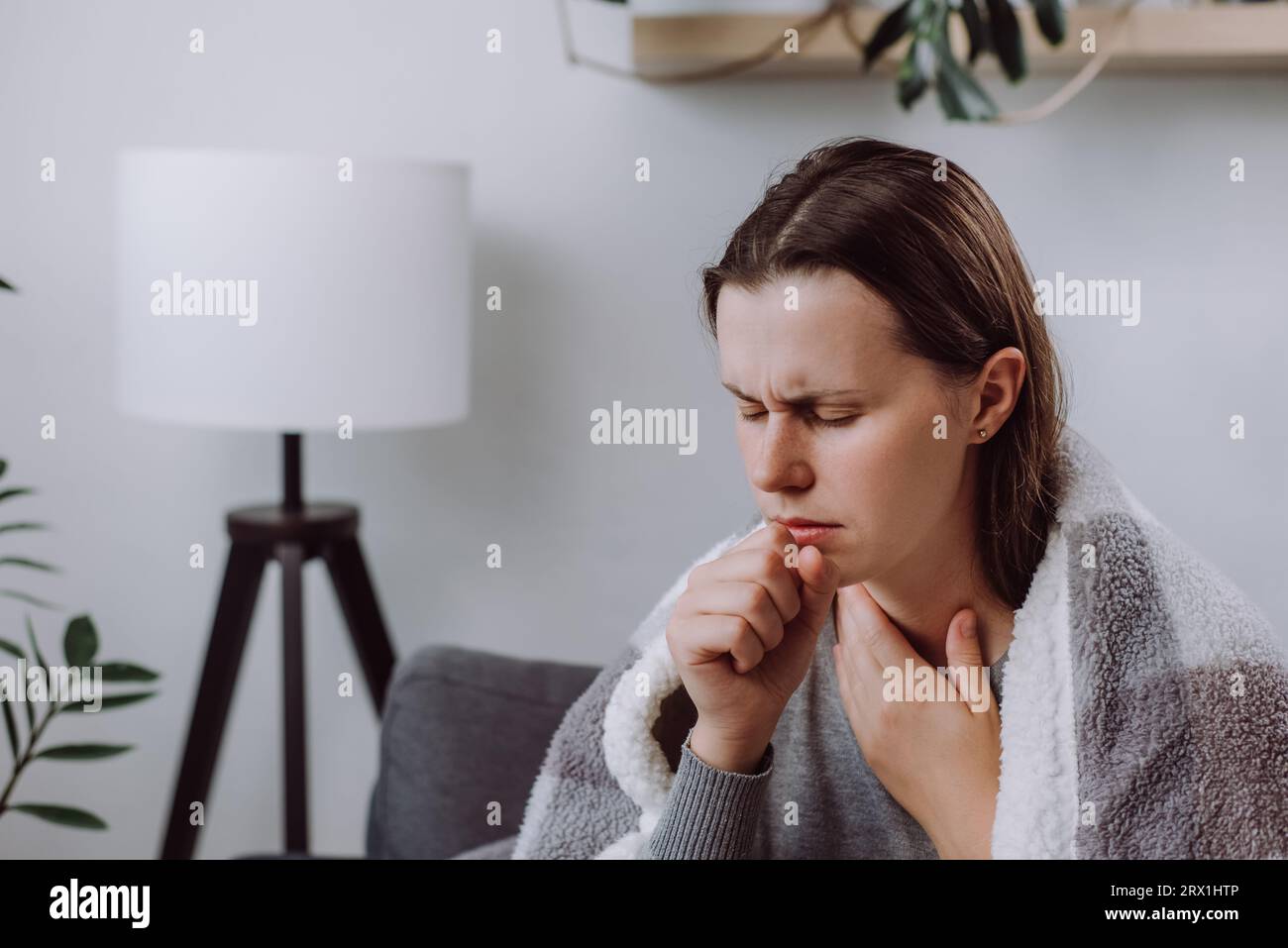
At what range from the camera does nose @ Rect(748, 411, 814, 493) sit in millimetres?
497

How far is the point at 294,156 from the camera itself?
3.03 ft

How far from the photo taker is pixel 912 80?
3.18 ft

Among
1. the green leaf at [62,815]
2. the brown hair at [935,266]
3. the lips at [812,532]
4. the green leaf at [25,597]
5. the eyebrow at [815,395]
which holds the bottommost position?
the green leaf at [62,815]

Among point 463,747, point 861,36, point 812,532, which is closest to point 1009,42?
point 861,36

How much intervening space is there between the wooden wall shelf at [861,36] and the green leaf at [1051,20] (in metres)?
0.03

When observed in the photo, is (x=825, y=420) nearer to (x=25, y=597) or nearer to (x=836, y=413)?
(x=836, y=413)

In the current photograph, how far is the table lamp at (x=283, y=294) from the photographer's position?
36.5 inches

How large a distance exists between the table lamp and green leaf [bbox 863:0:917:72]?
0.36m

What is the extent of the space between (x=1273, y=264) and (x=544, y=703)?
61 cm

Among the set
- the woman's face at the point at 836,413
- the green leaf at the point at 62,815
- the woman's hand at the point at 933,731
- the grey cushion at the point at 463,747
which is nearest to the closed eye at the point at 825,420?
the woman's face at the point at 836,413

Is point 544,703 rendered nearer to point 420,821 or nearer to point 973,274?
point 420,821

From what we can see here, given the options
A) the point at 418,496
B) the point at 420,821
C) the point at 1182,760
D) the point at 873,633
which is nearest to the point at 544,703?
the point at 420,821

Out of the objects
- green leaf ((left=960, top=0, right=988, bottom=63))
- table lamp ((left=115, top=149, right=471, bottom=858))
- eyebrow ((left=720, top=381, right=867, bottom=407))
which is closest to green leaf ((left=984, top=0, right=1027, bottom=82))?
green leaf ((left=960, top=0, right=988, bottom=63))

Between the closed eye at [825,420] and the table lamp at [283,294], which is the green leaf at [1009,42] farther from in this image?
the closed eye at [825,420]
